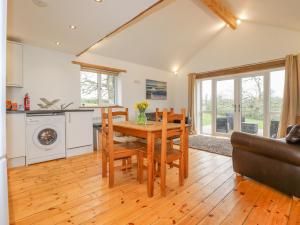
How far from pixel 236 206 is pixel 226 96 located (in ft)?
13.3

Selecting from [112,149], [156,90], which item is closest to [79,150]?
[112,149]

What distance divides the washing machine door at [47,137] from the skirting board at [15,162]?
0.31m

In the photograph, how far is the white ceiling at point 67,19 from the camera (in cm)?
200

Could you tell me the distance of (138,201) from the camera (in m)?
1.80

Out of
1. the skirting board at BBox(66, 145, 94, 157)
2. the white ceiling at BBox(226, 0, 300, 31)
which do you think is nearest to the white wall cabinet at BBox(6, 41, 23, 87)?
the skirting board at BBox(66, 145, 94, 157)

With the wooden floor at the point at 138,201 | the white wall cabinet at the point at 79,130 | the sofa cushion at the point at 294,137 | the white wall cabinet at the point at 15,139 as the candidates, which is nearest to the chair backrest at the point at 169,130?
the wooden floor at the point at 138,201

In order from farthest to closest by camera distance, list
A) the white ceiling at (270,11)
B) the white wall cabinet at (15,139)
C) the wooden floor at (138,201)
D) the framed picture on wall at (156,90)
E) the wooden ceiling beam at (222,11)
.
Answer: the framed picture on wall at (156,90) → the wooden ceiling beam at (222,11) → the white ceiling at (270,11) → the white wall cabinet at (15,139) → the wooden floor at (138,201)

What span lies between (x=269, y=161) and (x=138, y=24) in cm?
342

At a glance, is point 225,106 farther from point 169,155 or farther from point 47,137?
point 47,137

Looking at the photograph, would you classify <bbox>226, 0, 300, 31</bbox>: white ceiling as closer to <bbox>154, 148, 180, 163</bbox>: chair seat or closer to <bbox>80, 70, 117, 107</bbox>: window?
<bbox>154, 148, 180, 163</bbox>: chair seat

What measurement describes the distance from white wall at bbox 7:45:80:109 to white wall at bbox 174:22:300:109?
3.68 m

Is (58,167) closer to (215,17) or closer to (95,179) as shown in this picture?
(95,179)

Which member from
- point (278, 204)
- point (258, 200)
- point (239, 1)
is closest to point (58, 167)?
point (258, 200)

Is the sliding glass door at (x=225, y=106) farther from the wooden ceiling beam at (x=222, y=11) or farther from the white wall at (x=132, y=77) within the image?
the white wall at (x=132, y=77)
